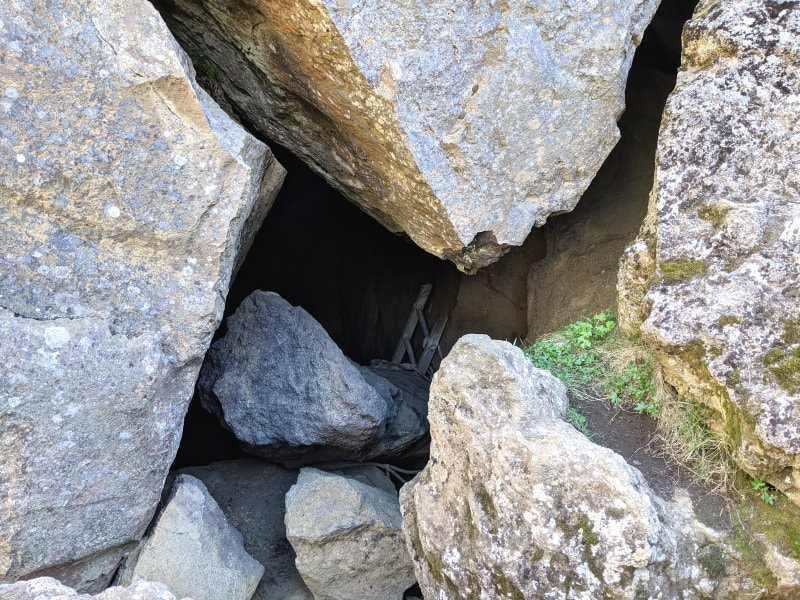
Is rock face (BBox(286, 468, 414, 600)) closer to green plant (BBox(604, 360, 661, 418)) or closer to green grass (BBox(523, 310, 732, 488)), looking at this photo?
green grass (BBox(523, 310, 732, 488))

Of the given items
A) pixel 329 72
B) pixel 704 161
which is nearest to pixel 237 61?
pixel 329 72

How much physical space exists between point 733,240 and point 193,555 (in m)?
2.55

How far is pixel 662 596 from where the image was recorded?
2160 mm

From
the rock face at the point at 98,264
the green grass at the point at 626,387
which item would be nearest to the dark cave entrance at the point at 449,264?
the green grass at the point at 626,387

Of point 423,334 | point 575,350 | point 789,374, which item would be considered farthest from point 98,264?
point 423,334

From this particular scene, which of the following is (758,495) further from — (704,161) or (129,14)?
(129,14)

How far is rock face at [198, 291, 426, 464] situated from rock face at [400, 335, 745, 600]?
100cm

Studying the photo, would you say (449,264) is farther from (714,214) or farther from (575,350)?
(714,214)

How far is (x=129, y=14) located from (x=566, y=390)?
2.33 meters

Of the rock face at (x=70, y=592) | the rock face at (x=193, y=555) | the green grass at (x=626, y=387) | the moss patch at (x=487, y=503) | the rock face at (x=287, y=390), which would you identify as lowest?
the rock face at (x=193, y=555)

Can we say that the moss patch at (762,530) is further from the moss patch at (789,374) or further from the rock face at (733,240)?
the moss patch at (789,374)

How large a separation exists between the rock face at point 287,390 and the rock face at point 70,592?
187cm

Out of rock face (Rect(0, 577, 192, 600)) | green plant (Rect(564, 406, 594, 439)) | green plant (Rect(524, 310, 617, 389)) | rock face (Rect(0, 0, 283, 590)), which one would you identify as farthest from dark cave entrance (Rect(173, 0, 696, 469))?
rock face (Rect(0, 577, 192, 600))

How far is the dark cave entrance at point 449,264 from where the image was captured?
4.21 m
